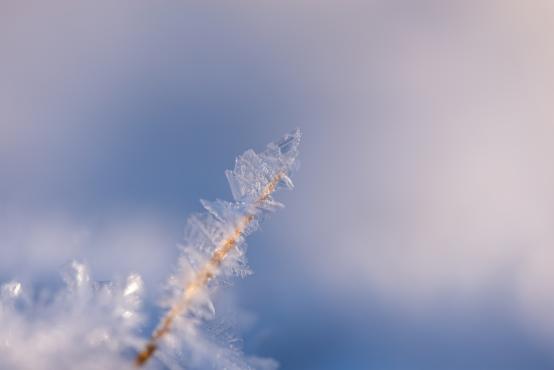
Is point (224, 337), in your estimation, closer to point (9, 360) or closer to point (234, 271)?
point (234, 271)

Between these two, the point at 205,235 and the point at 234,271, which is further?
the point at 234,271

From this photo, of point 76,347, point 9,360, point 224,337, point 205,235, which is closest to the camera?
point 205,235

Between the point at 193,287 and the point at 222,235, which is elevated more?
the point at 222,235

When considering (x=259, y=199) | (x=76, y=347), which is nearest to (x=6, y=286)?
(x=76, y=347)

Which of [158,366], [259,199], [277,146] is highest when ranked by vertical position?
[277,146]
